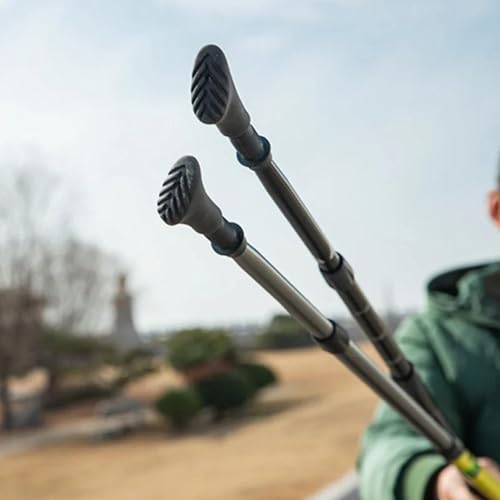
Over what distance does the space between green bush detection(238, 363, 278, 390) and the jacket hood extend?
580 inches

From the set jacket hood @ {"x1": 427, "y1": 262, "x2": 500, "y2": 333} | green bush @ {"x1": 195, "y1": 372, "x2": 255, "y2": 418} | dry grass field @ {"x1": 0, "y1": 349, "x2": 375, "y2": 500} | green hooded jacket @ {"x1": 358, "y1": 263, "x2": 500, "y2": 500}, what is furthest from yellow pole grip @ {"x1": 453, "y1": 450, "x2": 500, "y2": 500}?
green bush @ {"x1": 195, "y1": 372, "x2": 255, "y2": 418}

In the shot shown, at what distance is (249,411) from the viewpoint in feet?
50.0

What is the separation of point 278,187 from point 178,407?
13.4 meters

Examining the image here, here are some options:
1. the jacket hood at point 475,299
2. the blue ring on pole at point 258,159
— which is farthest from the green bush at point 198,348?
the blue ring on pole at point 258,159

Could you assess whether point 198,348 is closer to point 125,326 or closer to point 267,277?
point 125,326

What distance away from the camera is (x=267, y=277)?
0.73 m

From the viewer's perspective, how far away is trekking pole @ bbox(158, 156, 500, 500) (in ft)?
2.23

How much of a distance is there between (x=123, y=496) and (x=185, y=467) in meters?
1.56

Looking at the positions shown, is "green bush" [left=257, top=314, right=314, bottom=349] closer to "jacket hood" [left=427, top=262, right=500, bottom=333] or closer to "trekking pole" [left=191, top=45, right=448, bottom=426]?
"jacket hood" [left=427, top=262, right=500, bottom=333]

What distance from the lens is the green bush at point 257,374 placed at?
1659 centimetres

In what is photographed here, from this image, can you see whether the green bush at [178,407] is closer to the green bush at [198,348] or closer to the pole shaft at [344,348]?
the green bush at [198,348]

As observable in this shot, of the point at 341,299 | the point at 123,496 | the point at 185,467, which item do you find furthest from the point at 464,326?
the point at 185,467

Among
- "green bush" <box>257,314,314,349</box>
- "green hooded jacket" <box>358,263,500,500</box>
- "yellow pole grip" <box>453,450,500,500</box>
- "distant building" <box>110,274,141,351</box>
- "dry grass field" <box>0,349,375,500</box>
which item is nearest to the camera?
"yellow pole grip" <box>453,450,500,500</box>

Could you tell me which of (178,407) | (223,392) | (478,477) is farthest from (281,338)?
(478,477)
